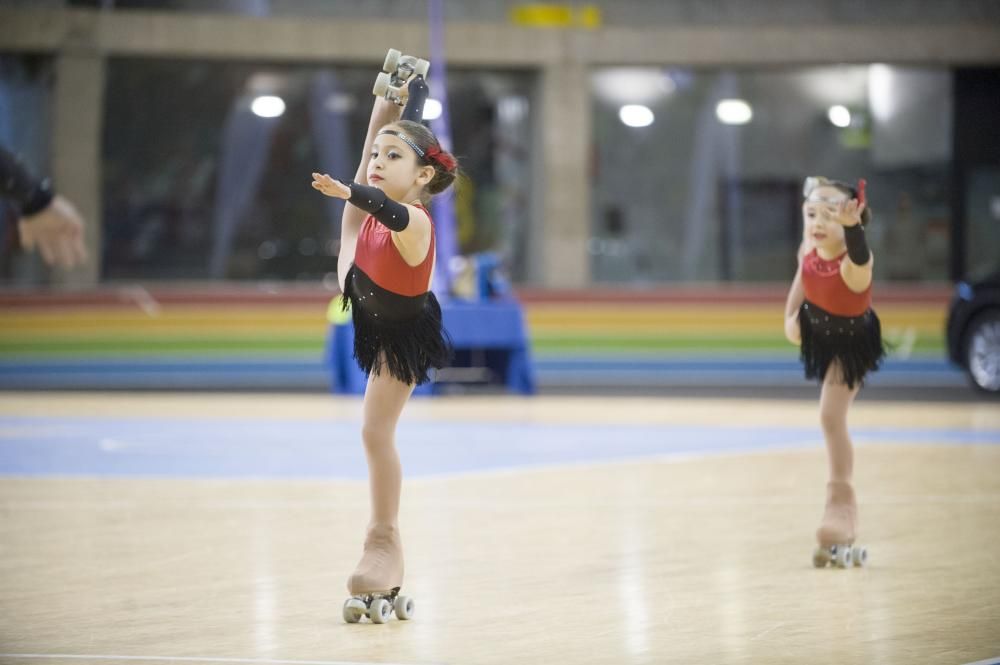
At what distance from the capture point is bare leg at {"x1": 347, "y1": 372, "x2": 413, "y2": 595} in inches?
229

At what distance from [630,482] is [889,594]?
405 cm

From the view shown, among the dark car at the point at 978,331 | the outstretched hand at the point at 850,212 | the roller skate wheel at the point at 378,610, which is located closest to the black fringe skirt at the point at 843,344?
the outstretched hand at the point at 850,212

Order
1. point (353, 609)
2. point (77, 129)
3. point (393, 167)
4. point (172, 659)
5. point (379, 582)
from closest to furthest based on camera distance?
point (172, 659) < point (353, 609) < point (379, 582) < point (393, 167) < point (77, 129)

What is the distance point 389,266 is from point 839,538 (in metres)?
2.41

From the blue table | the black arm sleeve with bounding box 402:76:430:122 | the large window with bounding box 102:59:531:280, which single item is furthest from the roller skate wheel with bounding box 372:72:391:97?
the large window with bounding box 102:59:531:280

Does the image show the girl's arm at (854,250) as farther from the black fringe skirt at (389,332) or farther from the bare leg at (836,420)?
the black fringe skirt at (389,332)

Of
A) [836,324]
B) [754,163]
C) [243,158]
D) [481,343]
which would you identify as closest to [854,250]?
[836,324]

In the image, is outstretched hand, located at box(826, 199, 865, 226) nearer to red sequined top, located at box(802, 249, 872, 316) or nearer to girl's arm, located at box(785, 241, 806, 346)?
red sequined top, located at box(802, 249, 872, 316)

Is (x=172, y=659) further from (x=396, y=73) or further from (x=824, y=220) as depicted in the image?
(x=824, y=220)

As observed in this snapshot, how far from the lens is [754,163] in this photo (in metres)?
25.0

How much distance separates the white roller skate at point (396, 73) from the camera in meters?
6.12

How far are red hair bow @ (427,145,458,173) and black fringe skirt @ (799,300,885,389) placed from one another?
6.99 ft

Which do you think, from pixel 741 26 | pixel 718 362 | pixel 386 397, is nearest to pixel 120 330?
pixel 718 362

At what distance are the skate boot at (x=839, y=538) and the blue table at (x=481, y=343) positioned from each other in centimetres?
1129
